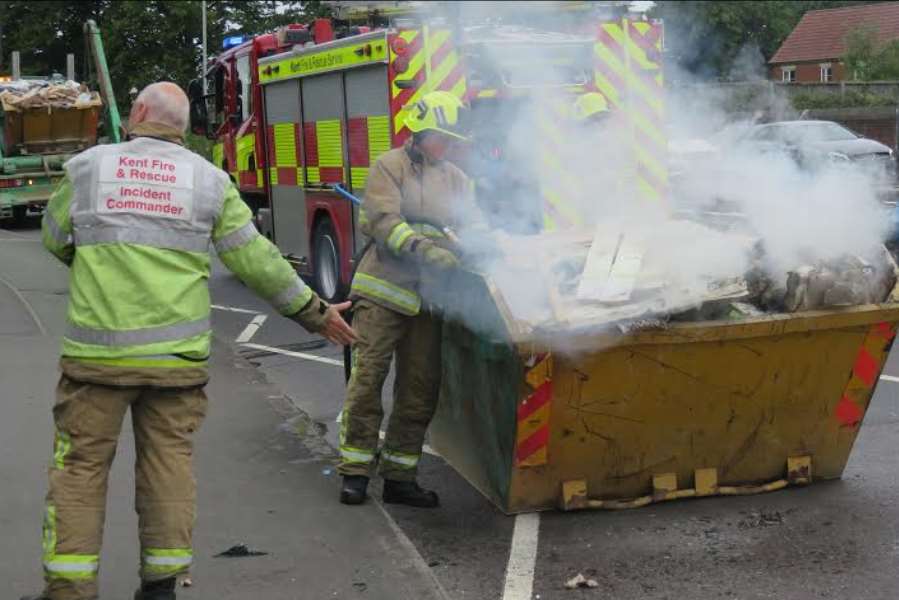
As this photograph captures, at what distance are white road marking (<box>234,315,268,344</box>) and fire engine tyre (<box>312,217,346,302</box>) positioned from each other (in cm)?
Result: 74

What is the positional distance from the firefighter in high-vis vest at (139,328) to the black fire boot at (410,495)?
5.14 feet

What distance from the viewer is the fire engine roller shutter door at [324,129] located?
34.7 feet

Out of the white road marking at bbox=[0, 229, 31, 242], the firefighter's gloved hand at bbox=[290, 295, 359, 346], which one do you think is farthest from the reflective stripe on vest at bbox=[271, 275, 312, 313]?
the white road marking at bbox=[0, 229, 31, 242]

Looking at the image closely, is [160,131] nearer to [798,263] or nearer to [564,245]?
[564,245]

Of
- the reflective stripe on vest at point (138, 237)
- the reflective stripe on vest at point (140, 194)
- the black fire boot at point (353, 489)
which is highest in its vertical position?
the reflective stripe on vest at point (140, 194)

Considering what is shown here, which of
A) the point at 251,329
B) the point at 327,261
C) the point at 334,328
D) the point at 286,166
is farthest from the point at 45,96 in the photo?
the point at 334,328

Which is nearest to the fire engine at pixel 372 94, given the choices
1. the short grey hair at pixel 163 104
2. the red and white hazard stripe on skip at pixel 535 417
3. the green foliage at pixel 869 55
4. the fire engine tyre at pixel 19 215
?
the red and white hazard stripe on skip at pixel 535 417

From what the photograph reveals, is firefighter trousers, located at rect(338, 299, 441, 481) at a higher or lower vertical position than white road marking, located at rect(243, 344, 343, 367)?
higher

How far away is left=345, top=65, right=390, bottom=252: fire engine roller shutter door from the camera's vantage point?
9.70 meters

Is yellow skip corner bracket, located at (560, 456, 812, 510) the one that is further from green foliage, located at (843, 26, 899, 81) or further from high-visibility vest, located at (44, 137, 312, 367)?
green foliage, located at (843, 26, 899, 81)

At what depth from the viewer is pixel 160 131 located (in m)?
3.90

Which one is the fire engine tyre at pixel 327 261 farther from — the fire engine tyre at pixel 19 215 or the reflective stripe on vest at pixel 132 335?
the fire engine tyre at pixel 19 215

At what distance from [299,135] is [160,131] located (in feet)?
25.4

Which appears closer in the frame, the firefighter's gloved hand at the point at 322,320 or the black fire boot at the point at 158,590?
the black fire boot at the point at 158,590
